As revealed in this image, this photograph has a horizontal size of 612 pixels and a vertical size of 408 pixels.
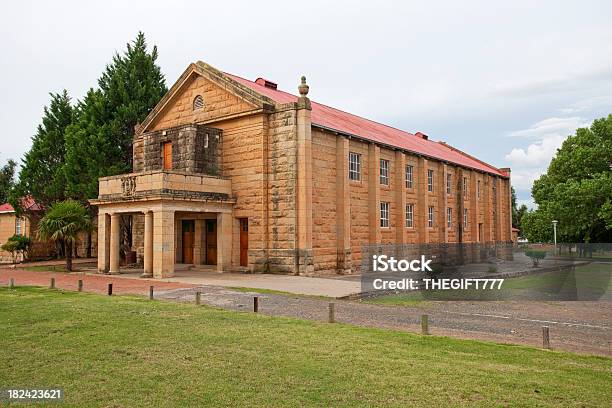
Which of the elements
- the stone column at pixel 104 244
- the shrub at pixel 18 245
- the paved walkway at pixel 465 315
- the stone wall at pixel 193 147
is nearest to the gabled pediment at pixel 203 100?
the stone wall at pixel 193 147

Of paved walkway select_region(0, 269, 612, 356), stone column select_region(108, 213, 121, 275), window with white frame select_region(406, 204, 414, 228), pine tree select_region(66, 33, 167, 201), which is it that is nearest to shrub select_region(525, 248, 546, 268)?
paved walkway select_region(0, 269, 612, 356)

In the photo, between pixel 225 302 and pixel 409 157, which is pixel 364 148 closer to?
pixel 409 157

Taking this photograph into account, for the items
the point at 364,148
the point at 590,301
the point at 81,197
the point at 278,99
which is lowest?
the point at 590,301

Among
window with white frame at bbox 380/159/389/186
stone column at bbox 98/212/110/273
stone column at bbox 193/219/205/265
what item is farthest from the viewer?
window with white frame at bbox 380/159/389/186

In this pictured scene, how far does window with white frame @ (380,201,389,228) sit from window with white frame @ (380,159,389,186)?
124cm

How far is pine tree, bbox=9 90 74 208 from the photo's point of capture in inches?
1430

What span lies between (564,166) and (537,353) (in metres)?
38.1

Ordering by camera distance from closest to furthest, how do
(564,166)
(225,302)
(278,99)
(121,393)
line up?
(121,393) → (225,302) → (278,99) → (564,166)

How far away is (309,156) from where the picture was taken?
982 inches

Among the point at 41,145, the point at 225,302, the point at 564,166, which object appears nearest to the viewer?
the point at 225,302

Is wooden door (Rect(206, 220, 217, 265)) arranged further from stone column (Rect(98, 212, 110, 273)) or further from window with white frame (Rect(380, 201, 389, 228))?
window with white frame (Rect(380, 201, 389, 228))

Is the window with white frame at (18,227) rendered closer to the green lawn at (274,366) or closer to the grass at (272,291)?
the grass at (272,291)

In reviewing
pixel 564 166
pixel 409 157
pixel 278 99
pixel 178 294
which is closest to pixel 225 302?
pixel 178 294

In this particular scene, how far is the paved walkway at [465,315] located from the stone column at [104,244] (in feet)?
23.1
